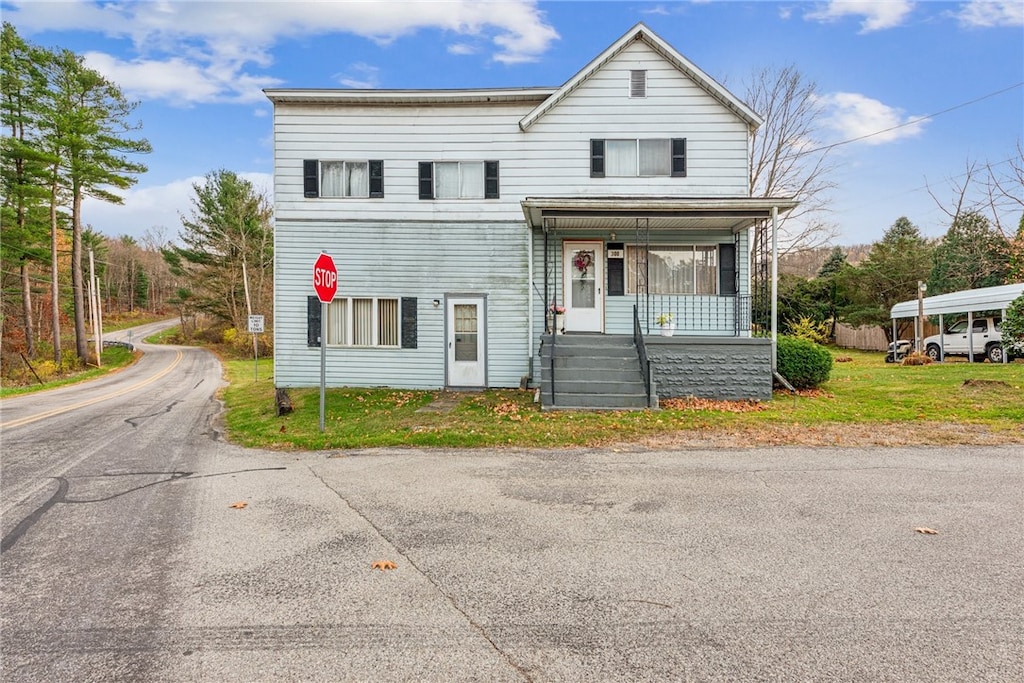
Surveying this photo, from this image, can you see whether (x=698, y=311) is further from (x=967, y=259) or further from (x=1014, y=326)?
(x=967, y=259)

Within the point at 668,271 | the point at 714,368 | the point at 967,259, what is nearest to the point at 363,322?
the point at 668,271

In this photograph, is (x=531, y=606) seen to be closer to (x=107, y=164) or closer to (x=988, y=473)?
(x=988, y=473)

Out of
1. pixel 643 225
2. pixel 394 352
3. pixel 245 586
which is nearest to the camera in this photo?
pixel 245 586

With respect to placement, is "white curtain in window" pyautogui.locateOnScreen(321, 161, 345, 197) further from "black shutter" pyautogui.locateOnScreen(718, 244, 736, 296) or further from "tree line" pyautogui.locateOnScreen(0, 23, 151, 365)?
"tree line" pyautogui.locateOnScreen(0, 23, 151, 365)

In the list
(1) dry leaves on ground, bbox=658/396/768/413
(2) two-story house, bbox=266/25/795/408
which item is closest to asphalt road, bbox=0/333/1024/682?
(1) dry leaves on ground, bbox=658/396/768/413

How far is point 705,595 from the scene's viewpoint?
11.3 feet

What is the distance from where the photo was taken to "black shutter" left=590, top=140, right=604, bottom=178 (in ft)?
45.5

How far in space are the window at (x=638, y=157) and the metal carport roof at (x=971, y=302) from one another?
13284 mm

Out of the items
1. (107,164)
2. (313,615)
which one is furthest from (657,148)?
(107,164)

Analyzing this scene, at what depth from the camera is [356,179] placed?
1428cm

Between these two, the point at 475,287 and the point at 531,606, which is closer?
the point at 531,606

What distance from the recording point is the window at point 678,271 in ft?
45.4

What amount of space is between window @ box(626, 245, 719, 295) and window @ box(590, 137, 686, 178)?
6.41 feet

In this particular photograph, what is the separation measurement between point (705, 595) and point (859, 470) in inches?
161
